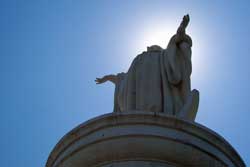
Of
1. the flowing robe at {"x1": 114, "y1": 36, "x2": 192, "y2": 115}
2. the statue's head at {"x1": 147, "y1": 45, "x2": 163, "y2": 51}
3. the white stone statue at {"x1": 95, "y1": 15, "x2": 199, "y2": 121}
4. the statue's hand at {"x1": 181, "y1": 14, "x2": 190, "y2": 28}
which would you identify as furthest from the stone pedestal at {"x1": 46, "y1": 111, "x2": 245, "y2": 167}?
the statue's head at {"x1": 147, "y1": 45, "x2": 163, "y2": 51}

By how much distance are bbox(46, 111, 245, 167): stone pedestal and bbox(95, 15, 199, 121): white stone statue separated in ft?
3.97

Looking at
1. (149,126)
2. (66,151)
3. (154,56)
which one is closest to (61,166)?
(66,151)

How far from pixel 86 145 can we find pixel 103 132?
30 cm

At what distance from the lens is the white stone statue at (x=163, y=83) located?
32.1 feet

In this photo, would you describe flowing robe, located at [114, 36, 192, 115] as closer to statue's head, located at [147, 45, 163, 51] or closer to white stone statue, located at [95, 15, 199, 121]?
white stone statue, located at [95, 15, 199, 121]

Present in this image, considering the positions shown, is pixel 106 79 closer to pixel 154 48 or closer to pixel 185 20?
pixel 154 48

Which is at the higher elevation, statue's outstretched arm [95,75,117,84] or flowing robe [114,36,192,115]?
statue's outstretched arm [95,75,117,84]

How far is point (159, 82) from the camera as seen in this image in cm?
1018

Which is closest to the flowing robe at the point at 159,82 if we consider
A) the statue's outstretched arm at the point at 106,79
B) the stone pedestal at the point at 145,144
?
the statue's outstretched arm at the point at 106,79

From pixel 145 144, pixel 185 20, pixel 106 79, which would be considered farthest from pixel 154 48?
pixel 145 144

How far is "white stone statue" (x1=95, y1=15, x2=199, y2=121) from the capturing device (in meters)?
9.78

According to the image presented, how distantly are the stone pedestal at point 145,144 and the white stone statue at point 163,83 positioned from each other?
1209 millimetres

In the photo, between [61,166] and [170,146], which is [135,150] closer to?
[170,146]

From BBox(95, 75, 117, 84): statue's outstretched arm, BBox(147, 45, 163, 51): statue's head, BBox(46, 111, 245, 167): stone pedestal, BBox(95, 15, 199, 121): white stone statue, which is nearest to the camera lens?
BBox(46, 111, 245, 167): stone pedestal
